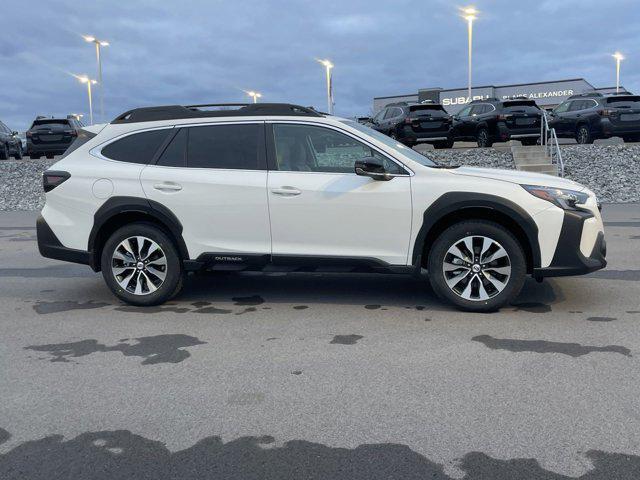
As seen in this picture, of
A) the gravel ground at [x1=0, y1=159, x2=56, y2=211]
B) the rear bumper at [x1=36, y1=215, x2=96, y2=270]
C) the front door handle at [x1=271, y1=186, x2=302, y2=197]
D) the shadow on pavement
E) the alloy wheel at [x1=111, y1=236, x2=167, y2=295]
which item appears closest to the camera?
the shadow on pavement

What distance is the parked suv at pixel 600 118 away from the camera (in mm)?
18172

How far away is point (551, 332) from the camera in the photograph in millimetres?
4875

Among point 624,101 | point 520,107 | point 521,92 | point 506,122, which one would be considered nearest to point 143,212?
point 506,122

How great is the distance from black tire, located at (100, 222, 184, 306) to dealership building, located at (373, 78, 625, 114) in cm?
5369

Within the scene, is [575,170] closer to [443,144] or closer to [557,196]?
[443,144]

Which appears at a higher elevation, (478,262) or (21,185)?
(21,185)

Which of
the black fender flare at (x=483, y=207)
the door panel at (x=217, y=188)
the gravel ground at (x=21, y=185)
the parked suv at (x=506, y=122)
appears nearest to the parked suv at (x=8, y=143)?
the gravel ground at (x=21, y=185)

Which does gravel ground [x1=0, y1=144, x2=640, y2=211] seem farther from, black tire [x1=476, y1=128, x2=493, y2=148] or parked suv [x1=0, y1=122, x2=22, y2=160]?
parked suv [x1=0, y1=122, x2=22, y2=160]

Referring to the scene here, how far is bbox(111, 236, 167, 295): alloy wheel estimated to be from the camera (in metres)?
5.87

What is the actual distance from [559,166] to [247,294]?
13.2 m

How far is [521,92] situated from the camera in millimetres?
62250

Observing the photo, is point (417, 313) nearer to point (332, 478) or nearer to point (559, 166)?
point (332, 478)

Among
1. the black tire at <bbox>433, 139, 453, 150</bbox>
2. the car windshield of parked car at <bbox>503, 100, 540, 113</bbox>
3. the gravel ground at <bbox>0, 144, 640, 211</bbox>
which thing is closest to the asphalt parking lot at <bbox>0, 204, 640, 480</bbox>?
the gravel ground at <bbox>0, 144, 640, 211</bbox>

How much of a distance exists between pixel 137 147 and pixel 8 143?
72.4 feet
